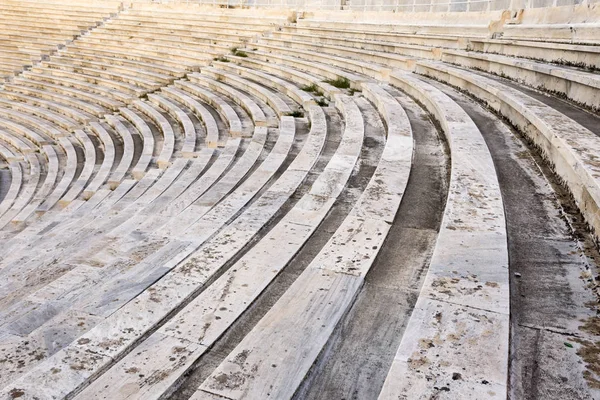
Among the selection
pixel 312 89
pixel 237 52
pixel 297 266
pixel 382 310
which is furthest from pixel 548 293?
pixel 237 52

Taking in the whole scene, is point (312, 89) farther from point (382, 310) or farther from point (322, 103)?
point (382, 310)

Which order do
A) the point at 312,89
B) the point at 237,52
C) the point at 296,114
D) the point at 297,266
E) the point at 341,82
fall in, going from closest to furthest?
1. the point at 297,266
2. the point at 296,114
3. the point at 341,82
4. the point at 312,89
5. the point at 237,52

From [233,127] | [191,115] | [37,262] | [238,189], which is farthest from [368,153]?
[191,115]

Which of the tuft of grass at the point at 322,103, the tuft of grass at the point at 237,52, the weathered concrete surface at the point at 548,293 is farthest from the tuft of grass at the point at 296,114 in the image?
the tuft of grass at the point at 237,52

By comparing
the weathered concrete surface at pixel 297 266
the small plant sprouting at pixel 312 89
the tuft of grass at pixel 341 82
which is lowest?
the weathered concrete surface at pixel 297 266

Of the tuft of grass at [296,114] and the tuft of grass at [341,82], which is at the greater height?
the tuft of grass at [341,82]

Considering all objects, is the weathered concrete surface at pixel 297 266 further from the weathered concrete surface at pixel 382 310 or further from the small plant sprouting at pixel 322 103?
the small plant sprouting at pixel 322 103

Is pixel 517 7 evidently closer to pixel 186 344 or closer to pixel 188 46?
pixel 186 344

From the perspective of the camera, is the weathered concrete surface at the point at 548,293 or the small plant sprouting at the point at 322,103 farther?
the small plant sprouting at the point at 322,103

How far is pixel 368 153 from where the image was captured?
20.3ft

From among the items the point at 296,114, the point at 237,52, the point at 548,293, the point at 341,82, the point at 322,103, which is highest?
the point at 237,52

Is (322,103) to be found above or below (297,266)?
above

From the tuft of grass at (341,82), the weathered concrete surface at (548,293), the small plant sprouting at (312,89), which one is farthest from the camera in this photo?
the small plant sprouting at (312,89)

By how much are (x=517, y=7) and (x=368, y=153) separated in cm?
671
